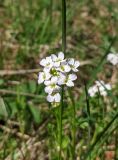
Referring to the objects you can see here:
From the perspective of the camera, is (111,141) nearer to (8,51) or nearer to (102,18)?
(8,51)

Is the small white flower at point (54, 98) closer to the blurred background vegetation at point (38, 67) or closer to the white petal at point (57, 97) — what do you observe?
the white petal at point (57, 97)

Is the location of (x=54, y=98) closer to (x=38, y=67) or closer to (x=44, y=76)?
(x=44, y=76)

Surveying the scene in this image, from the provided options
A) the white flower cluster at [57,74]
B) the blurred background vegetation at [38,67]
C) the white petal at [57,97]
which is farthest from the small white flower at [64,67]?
the blurred background vegetation at [38,67]

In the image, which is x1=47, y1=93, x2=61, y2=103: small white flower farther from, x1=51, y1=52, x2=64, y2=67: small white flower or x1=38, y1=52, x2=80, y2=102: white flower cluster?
x1=51, y1=52, x2=64, y2=67: small white flower

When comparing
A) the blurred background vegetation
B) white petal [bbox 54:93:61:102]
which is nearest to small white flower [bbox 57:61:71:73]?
white petal [bbox 54:93:61:102]

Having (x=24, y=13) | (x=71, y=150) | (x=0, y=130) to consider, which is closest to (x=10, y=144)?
(x=0, y=130)

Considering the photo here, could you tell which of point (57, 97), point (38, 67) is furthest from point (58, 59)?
point (38, 67)
